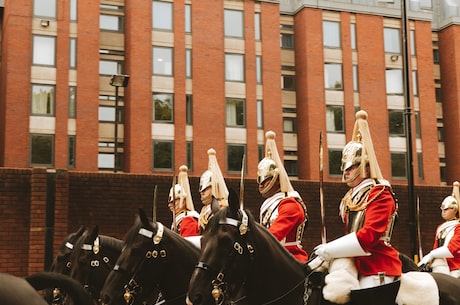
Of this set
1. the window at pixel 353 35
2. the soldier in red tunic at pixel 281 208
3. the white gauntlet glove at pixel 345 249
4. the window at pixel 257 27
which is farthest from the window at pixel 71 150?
the white gauntlet glove at pixel 345 249

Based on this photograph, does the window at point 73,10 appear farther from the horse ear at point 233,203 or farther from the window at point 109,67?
the horse ear at point 233,203

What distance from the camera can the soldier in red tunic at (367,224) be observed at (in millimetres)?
6056

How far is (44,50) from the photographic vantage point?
36.1m

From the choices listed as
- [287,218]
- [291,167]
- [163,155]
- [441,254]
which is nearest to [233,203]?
[287,218]

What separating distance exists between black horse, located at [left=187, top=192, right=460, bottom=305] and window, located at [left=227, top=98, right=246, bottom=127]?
32.8m

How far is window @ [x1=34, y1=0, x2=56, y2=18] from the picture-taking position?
36.3m

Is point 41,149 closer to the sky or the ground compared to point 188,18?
closer to the ground

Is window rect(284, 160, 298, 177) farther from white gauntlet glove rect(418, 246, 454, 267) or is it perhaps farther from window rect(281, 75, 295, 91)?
white gauntlet glove rect(418, 246, 454, 267)

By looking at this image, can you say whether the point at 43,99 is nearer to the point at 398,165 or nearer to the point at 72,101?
the point at 72,101

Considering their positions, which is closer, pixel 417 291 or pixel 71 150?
pixel 417 291

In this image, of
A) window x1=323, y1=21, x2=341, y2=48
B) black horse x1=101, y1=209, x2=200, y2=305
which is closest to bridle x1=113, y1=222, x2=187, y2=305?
black horse x1=101, y1=209, x2=200, y2=305

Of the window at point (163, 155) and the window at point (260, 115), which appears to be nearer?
the window at point (163, 155)

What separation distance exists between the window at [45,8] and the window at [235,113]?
417 inches

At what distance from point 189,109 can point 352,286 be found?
3237cm
